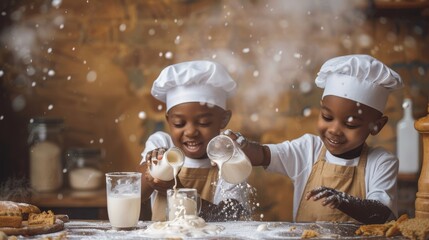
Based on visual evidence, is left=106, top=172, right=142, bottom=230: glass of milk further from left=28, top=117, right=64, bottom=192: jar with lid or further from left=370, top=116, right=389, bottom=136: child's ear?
left=370, top=116, right=389, bottom=136: child's ear

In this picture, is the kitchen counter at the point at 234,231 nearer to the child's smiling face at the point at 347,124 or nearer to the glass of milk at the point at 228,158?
the glass of milk at the point at 228,158

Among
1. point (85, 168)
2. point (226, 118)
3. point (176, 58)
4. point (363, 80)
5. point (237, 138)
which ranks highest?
point (176, 58)

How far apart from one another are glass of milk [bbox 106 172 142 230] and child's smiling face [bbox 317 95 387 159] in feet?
3.84

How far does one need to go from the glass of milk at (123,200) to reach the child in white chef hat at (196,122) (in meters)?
0.62

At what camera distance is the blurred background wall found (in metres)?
4.05

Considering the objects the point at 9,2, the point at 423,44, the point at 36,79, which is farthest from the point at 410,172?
the point at 9,2

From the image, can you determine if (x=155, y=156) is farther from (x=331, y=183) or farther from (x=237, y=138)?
(x=331, y=183)

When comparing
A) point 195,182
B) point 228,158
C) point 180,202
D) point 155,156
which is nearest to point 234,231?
point 180,202

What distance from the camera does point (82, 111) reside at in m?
4.23

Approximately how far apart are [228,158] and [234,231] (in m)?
0.40

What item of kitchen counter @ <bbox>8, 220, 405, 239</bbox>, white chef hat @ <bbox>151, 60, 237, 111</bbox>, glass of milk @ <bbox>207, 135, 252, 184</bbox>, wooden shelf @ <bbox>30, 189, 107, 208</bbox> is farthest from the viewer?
wooden shelf @ <bbox>30, 189, 107, 208</bbox>

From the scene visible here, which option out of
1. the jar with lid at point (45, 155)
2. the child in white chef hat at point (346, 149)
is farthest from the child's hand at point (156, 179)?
the jar with lid at point (45, 155)

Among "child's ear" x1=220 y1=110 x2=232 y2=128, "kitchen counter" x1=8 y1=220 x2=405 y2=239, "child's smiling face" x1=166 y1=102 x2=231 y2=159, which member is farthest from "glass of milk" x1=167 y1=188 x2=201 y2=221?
"child's ear" x1=220 y1=110 x2=232 y2=128

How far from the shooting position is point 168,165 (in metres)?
3.11
